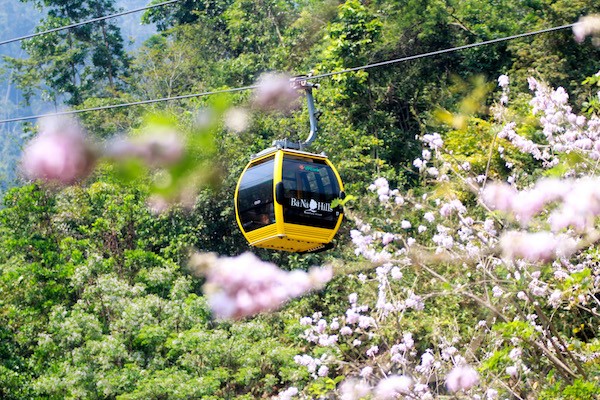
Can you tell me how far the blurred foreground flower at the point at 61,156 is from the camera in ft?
8.93

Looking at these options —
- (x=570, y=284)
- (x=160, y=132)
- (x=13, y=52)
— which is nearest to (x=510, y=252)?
(x=570, y=284)

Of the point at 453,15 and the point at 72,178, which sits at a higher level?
the point at 72,178

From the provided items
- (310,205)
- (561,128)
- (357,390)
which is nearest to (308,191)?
(310,205)

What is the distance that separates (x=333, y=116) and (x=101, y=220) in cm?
497

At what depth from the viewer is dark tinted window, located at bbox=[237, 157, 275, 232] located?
416 inches

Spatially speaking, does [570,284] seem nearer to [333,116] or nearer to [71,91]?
[333,116]

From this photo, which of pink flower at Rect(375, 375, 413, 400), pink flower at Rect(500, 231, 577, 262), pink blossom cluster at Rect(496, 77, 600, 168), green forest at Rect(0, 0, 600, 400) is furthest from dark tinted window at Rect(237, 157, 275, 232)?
pink flower at Rect(500, 231, 577, 262)

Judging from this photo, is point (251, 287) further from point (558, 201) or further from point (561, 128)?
point (558, 201)

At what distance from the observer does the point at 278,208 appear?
10.4m

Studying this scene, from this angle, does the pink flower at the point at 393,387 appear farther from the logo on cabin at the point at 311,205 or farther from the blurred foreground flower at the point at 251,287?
the blurred foreground flower at the point at 251,287

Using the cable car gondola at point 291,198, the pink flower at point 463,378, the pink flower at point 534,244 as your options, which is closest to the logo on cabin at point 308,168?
the cable car gondola at point 291,198

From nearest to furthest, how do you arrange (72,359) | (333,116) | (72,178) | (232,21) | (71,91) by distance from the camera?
(72,178)
(72,359)
(333,116)
(232,21)
(71,91)

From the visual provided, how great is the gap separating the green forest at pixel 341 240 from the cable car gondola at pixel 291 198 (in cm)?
60

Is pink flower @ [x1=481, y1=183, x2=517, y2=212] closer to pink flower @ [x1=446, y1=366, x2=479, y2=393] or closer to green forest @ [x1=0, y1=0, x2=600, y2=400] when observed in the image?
green forest @ [x1=0, y1=0, x2=600, y2=400]
